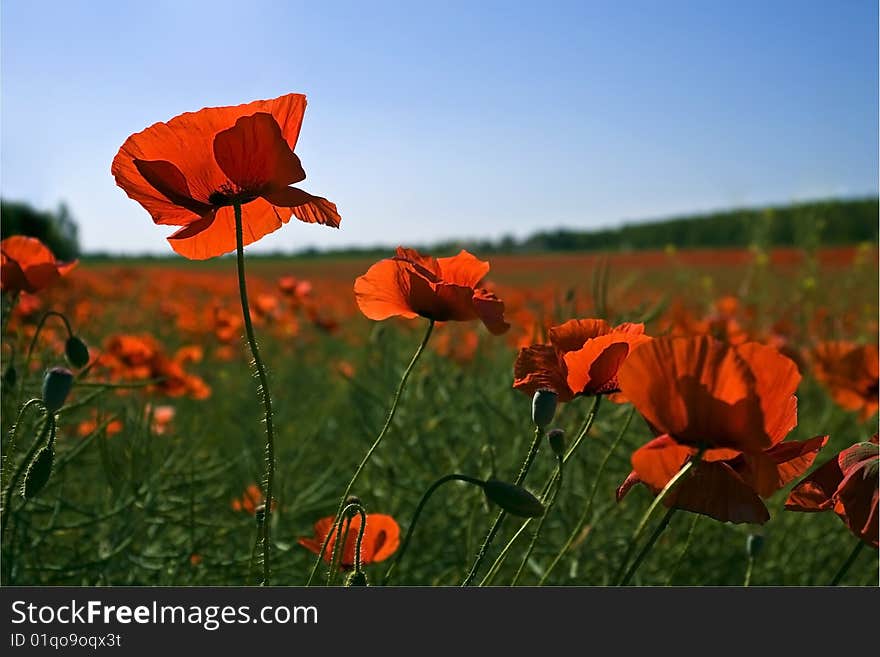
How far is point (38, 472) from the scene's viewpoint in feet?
1.50

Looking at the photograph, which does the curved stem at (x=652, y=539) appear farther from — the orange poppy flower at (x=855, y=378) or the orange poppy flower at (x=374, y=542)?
the orange poppy flower at (x=855, y=378)

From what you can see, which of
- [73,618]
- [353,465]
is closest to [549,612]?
[73,618]

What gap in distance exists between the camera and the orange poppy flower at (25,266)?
72 cm

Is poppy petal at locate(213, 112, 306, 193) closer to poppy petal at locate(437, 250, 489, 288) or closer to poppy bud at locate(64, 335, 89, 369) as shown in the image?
poppy petal at locate(437, 250, 489, 288)

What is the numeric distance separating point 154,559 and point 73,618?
0.59 metres

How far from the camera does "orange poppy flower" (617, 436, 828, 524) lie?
0.39 m

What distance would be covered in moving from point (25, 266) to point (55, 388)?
1.08 feet

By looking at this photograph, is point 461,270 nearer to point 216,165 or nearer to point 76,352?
point 216,165

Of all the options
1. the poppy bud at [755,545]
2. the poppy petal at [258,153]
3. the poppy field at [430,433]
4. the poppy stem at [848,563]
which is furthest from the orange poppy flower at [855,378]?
the poppy petal at [258,153]

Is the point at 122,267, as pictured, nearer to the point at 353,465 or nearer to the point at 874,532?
the point at 353,465

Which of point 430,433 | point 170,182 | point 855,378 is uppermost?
point 170,182

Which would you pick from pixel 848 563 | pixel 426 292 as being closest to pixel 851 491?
pixel 848 563

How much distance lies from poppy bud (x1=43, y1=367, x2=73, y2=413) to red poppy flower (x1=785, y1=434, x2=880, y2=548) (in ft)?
1.35

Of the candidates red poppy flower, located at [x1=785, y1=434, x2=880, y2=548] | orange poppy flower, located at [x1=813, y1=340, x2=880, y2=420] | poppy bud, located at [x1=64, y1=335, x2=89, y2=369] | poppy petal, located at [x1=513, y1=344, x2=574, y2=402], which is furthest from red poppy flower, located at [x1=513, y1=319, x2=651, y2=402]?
orange poppy flower, located at [x1=813, y1=340, x2=880, y2=420]
